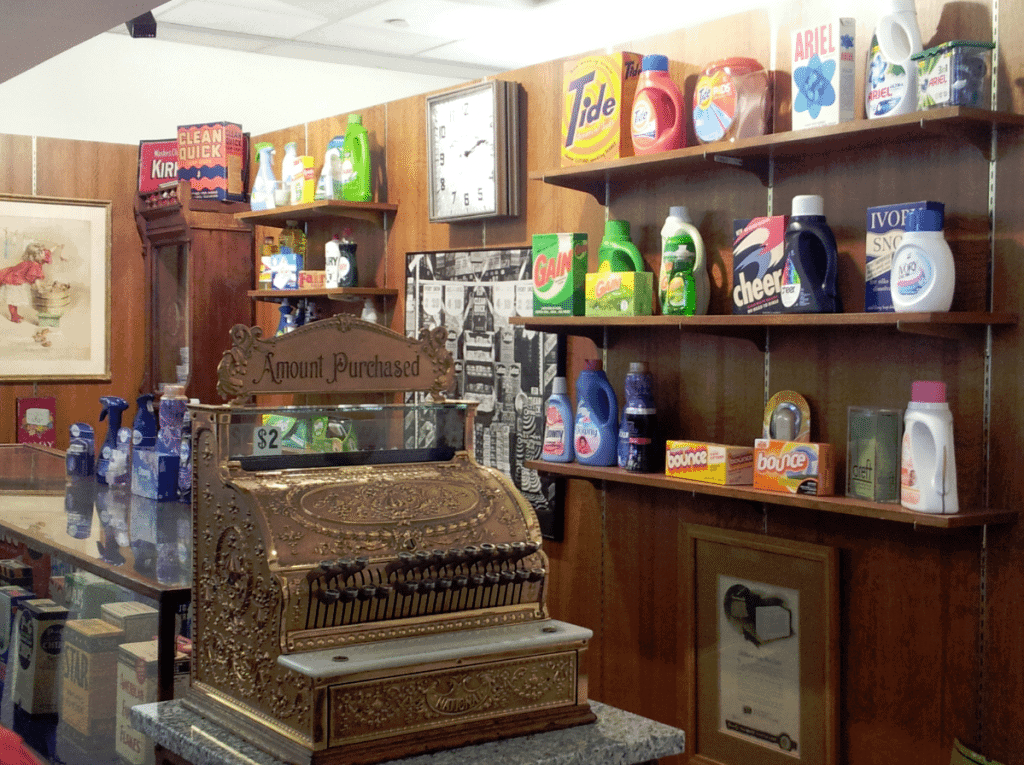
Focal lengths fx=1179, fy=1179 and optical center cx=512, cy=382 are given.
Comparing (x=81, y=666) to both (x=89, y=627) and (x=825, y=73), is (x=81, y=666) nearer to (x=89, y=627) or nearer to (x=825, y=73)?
(x=89, y=627)

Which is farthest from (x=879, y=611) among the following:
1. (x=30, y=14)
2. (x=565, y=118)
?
(x=30, y=14)

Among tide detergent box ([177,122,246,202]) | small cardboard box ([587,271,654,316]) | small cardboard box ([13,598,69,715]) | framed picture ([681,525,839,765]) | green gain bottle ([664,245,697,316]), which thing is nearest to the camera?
small cardboard box ([13,598,69,715])

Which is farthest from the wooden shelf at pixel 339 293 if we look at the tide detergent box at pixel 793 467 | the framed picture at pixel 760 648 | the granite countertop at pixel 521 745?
the granite countertop at pixel 521 745

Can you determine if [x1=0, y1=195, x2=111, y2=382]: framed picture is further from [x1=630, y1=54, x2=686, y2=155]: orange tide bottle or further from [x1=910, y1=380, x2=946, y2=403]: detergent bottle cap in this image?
[x1=910, y1=380, x2=946, y2=403]: detergent bottle cap

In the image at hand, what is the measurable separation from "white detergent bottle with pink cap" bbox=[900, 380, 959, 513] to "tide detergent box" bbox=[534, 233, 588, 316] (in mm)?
1119

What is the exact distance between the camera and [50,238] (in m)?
5.82

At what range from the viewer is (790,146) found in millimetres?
2922

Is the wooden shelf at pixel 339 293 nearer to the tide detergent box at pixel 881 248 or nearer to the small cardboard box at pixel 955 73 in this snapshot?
the tide detergent box at pixel 881 248

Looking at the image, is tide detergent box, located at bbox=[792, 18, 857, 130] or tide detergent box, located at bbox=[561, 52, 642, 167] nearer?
tide detergent box, located at bbox=[792, 18, 857, 130]

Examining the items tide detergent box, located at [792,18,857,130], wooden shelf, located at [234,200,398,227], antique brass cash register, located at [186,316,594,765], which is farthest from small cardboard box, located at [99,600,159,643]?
wooden shelf, located at [234,200,398,227]

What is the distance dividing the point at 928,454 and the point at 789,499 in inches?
15.3

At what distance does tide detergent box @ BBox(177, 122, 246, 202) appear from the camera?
18.4 ft

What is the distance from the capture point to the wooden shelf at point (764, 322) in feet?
8.39

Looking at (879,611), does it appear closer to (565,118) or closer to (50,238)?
(565,118)
